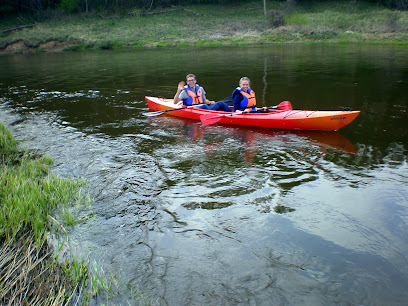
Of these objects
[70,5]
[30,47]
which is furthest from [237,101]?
[70,5]

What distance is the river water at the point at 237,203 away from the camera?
3.01 metres

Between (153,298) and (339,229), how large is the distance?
2.02 meters

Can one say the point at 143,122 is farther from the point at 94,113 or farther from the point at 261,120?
the point at 261,120

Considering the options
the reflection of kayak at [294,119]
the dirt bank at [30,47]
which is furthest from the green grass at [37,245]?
the dirt bank at [30,47]

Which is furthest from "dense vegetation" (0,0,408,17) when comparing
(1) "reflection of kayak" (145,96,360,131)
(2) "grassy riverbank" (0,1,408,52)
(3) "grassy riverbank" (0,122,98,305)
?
(3) "grassy riverbank" (0,122,98,305)

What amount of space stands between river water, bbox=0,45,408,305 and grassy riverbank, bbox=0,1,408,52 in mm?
18606

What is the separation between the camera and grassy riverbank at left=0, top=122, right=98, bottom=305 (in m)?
2.66

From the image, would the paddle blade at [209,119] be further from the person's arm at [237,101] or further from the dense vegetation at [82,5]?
the dense vegetation at [82,5]

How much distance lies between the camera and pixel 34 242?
335 cm

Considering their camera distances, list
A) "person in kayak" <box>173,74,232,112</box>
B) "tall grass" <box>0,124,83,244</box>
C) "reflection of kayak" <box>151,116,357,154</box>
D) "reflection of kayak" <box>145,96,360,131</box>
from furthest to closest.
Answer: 1. "person in kayak" <box>173,74,232,112</box>
2. "reflection of kayak" <box>145,96,360,131</box>
3. "reflection of kayak" <box>151,116,357,154</box>
4. "tall grass" <box>0,124,83,244</box>

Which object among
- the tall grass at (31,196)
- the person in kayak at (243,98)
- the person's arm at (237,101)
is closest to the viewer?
the tall grass at (31,196)

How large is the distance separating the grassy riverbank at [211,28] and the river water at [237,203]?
61.0 ft

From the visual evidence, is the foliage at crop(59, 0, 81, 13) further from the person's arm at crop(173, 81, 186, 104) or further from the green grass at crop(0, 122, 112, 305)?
the green grass at crop(0, 122, 112, 305)

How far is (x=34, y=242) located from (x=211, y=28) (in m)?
30.8
